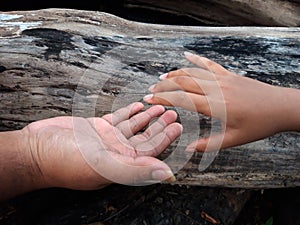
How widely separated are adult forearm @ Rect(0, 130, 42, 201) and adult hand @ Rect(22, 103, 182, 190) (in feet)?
0.10

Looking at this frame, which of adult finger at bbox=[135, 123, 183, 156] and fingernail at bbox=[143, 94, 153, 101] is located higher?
fingernail at bbox=[143, 94, 153, 101]

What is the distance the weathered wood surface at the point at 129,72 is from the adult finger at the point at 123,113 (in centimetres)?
9

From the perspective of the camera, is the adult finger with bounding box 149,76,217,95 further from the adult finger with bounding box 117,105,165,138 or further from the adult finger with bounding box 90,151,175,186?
the adult finger with bounding box 90,151,175,186

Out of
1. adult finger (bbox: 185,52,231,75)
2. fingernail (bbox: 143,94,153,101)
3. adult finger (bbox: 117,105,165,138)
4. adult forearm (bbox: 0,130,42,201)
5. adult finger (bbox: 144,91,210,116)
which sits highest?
adult finger (bbox: 185,52,231,75)

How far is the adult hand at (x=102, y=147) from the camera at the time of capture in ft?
6.42

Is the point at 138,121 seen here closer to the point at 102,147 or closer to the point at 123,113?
the point at 123,113

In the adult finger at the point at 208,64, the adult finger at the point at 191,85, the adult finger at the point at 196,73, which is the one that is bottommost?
the adult finger at the point at 191,85

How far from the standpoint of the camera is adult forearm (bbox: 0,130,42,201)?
87.0 inches

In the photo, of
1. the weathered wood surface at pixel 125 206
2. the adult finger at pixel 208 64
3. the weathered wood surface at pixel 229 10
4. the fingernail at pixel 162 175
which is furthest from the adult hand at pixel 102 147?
the weathered wood surface at pixel 229 10

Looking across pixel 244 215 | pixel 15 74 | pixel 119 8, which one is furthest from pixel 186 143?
pixel 119 8

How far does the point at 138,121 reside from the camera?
86.5 inches

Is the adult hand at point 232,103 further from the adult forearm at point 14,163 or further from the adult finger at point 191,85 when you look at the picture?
the adult forearm at point 14,163

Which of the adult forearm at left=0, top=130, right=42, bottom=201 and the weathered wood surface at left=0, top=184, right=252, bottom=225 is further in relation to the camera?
the weathered wood surface at left=0, top=184, right=252, bottom=225

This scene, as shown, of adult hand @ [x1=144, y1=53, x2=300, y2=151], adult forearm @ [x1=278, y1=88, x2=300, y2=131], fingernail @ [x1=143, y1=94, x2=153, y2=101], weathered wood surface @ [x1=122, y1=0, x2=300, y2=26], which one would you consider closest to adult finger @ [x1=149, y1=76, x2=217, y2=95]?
adult hand @ [x1=144, y1=53, x2=300, y2=151]
